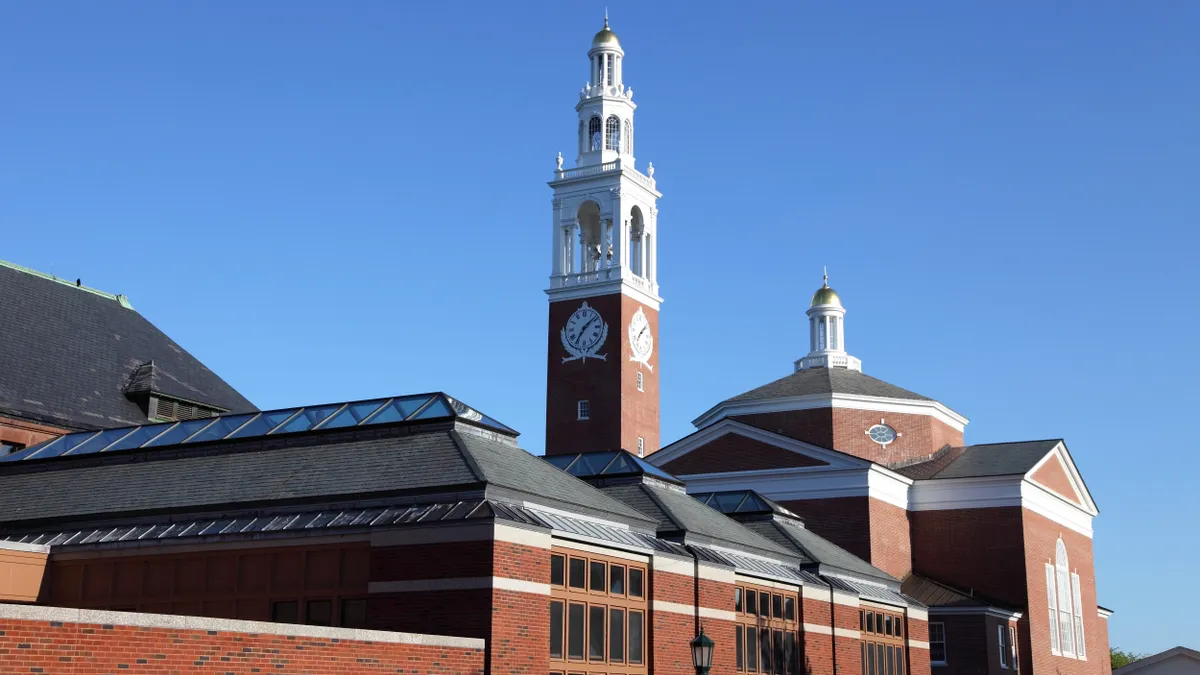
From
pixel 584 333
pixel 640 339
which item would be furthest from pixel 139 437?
pixel 640 339

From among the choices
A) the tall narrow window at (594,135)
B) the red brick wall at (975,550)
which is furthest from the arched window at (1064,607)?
the tall narrow window at (594,135)

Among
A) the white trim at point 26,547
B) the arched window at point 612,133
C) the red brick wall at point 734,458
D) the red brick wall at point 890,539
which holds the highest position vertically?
the arched window at point 612,133

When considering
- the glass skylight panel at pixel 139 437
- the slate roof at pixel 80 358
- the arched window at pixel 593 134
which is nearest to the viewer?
the glass skylight panel at pixel 139 437

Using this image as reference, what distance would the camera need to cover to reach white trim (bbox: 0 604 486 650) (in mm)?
17016

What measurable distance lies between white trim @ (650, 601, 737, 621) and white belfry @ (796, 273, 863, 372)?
39.5 meters

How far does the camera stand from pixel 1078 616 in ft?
200

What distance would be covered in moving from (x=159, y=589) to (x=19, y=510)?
5505mm

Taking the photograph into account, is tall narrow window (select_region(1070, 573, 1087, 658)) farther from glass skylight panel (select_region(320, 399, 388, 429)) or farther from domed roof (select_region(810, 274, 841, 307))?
glass skylight panel (select_region(320, 399, 388, 429))

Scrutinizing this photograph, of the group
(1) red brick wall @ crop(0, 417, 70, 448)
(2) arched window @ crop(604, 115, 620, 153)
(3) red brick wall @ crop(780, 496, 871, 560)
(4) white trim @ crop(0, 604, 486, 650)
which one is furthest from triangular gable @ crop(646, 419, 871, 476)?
(4) white trim @ crop(0, 604, 486, 650)

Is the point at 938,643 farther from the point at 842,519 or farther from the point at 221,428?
the point at 221,428

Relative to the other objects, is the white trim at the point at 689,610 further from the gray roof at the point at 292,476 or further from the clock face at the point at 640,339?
the clock face at the point at 640,339

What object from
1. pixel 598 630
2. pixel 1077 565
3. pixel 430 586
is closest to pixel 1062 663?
pixel 1077 565

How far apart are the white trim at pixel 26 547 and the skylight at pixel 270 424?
13.7 feet

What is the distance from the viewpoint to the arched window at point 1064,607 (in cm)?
5731
